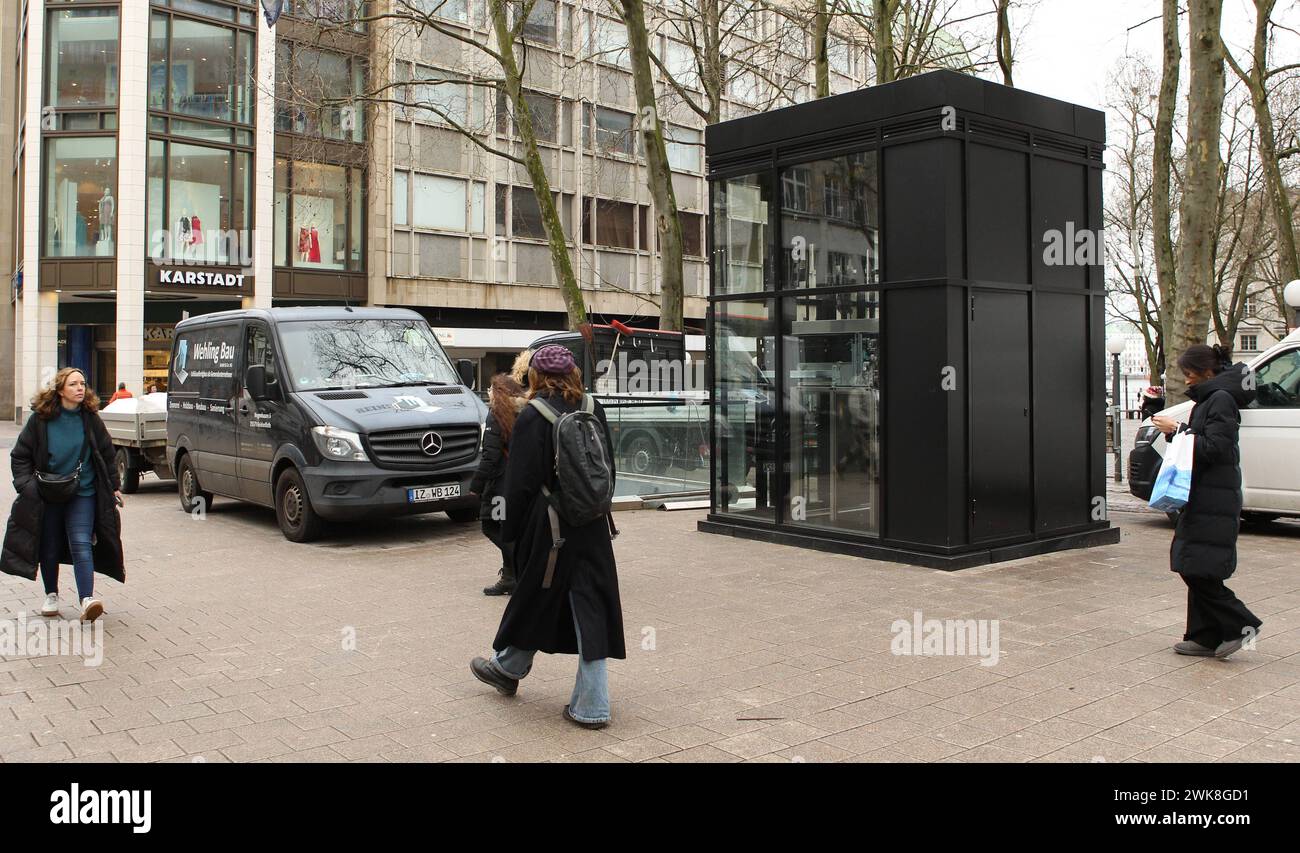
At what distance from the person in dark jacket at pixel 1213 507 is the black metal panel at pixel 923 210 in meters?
3.23

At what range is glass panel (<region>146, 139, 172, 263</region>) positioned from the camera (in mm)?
33625

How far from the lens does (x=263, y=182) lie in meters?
35.3

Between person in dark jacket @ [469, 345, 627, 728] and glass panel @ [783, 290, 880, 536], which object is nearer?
person in dark jacket @ [469, 345, 627, 728]

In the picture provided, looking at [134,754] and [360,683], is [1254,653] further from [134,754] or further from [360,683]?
[134,754]

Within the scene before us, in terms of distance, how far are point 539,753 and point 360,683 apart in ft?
5.11

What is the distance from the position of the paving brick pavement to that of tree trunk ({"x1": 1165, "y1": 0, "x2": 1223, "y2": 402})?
4529 mm

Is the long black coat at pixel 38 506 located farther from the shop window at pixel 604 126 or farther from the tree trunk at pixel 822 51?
the shop window at pixel 604 126

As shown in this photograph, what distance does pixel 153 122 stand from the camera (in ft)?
110

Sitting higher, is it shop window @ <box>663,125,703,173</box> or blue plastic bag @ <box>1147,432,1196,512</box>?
shop window @ <box>663,125,703,173</box>

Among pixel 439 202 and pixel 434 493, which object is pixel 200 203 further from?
pixel 434 493

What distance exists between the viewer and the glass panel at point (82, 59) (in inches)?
1325

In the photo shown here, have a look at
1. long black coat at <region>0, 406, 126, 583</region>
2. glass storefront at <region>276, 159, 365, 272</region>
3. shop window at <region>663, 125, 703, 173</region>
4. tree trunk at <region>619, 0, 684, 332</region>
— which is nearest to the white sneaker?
long black coat at <region>0, 406, 126, 583</region>

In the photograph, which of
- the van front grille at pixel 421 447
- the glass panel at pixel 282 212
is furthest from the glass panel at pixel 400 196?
the van front grille at pixel 421 447

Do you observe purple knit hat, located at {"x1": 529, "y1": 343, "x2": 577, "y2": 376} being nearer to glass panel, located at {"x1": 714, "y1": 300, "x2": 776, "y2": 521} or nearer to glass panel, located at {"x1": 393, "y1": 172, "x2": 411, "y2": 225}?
glass panel, located at {"x1": 714, "y1": 300, "x2": 776, "y2": 521}
